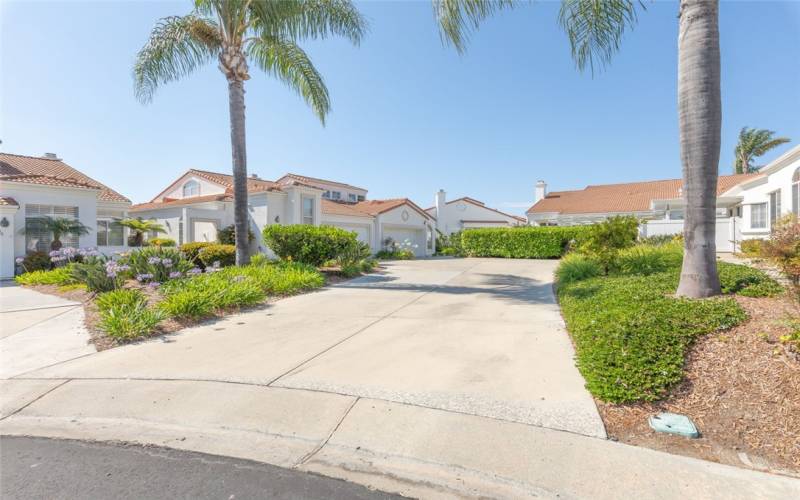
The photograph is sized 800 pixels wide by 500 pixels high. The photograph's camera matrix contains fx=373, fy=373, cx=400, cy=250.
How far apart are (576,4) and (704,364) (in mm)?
6819

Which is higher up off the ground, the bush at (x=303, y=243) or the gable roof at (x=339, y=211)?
the gable roof at (x=339, y=211)

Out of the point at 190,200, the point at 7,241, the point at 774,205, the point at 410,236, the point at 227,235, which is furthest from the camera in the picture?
the point at 410,236

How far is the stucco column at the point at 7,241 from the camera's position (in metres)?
12.8

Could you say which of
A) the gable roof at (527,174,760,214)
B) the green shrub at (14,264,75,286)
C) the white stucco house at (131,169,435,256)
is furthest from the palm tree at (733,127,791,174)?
the green shrub at (14,264,75,286)

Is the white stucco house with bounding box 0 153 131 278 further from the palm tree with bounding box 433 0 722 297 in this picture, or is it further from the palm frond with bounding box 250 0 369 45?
the palm tree with bounding box 433 0 722 297

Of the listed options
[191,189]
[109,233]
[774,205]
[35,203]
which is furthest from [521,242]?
[35,203]

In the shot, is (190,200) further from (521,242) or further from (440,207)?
(521,242)

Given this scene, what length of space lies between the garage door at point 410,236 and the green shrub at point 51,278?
706 inches

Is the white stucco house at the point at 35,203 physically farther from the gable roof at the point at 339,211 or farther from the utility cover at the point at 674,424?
the utility cover at the point at 674,424

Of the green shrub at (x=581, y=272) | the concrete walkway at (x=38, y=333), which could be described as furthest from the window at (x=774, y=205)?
the concrete walkway at (x=38, y=333)

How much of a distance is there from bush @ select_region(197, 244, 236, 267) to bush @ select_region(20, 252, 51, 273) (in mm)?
5086

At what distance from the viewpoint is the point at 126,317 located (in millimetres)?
5973

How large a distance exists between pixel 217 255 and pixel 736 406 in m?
15.4

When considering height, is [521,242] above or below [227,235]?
below
